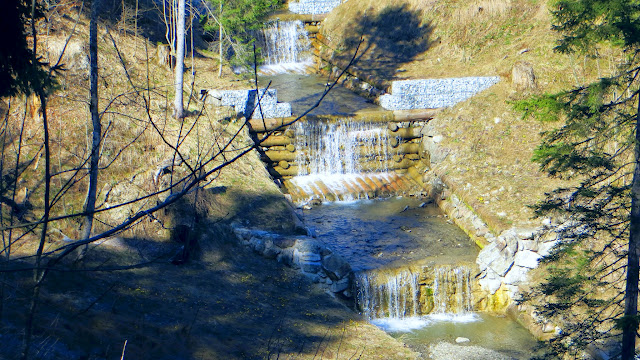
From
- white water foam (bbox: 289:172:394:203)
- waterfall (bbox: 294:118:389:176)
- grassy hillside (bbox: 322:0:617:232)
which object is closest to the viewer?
grassy hillside (bbox: 322:0:617:232)

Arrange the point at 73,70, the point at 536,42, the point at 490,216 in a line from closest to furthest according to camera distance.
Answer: the point at 490,216, the point at 73,70, the point at 536,42

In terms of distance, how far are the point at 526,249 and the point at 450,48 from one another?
11.4 meters

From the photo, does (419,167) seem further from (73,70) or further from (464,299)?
(73,70)

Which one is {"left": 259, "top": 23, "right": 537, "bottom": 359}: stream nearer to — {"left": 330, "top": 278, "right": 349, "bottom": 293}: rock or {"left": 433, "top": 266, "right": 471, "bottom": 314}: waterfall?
{"left": 433, "top": 266, "right": 471, "bottom": 314}: waterfall

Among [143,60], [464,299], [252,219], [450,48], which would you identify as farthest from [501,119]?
[143,60]

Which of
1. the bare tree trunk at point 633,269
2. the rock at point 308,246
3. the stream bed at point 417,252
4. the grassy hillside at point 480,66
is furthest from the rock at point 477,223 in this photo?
the bare tree trunk at point 633,269

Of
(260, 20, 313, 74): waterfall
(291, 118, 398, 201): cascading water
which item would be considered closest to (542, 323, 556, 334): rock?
(291, 118, 398, 201): cascading water

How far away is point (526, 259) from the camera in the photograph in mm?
12117

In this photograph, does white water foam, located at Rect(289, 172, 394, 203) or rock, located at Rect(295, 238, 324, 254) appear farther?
white water foam, located at Rect(289, 172, 394, 203)

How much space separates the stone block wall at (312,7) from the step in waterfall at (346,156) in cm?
1023

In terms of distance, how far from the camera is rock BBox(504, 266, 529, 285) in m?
12.0

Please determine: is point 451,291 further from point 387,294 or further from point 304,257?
point 304,257

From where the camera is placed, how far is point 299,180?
1630 cm

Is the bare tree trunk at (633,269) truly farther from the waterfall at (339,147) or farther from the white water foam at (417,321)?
the waterfall at (339,147)
